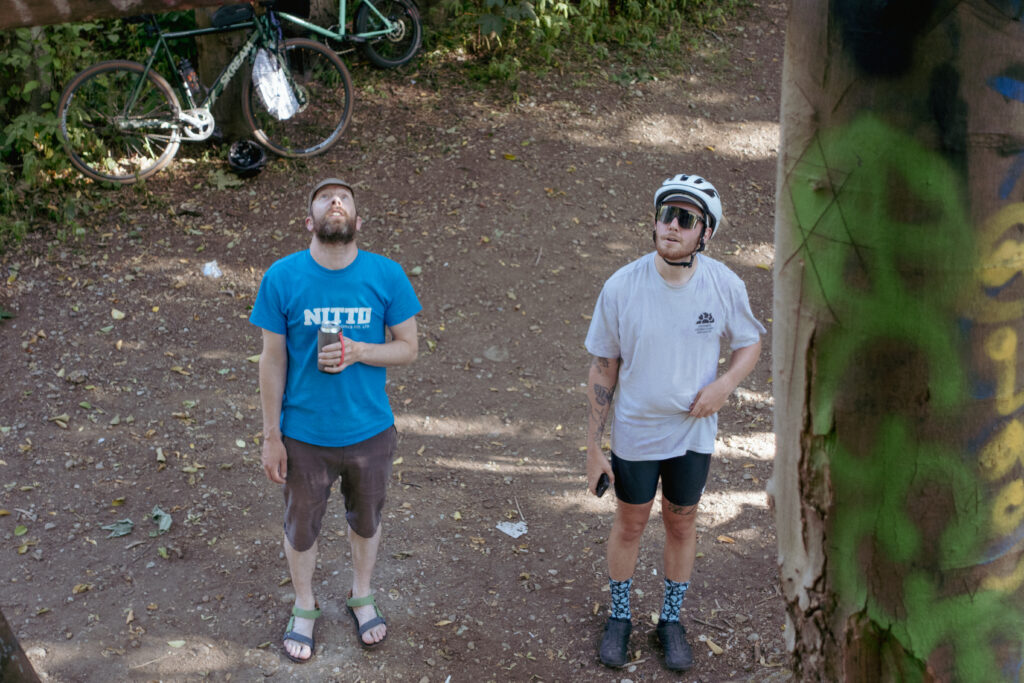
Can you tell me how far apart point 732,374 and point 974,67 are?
1.86 meters

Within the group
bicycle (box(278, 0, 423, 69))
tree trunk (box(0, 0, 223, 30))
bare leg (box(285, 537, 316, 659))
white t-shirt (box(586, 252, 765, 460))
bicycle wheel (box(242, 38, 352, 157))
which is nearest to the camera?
tree trunk (box(0, 0, 223, 30))

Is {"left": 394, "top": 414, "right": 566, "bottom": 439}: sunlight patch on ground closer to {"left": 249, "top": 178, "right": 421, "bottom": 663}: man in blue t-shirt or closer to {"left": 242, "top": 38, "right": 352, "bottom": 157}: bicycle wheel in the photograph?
{"left": 249, "top": 178, "right": 421, "bottom": 663}: man in blue t-shirt

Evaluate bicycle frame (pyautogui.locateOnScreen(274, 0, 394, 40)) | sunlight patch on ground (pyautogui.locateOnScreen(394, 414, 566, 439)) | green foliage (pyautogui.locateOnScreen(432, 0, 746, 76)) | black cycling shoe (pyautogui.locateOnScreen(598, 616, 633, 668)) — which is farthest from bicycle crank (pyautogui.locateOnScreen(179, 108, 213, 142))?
black cycling shoe (pyautogui.locateOnScreen(598, 616, 633, 668))

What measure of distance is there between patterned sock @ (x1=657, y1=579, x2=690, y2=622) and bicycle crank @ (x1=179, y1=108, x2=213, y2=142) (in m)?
5.76

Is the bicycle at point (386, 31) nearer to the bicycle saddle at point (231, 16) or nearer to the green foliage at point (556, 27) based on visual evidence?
the green foliage at point (556, 27)

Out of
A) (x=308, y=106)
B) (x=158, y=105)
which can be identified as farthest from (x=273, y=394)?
(x=308, y=106)

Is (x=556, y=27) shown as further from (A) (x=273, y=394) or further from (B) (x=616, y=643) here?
(B) (x=616, y=643)

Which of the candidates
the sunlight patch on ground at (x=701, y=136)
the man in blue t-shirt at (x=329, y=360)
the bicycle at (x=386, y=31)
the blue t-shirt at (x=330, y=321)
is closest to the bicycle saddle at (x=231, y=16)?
the bicycle at (x=386, y=31)

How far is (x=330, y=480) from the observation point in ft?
11.7

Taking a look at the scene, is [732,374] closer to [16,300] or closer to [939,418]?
[939,418]

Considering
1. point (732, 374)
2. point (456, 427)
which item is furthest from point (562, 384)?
point (732, 374)

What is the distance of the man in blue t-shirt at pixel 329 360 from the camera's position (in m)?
3.26

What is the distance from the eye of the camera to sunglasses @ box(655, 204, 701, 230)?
3.13 m

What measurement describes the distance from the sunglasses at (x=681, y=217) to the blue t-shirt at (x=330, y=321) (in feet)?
3.29
